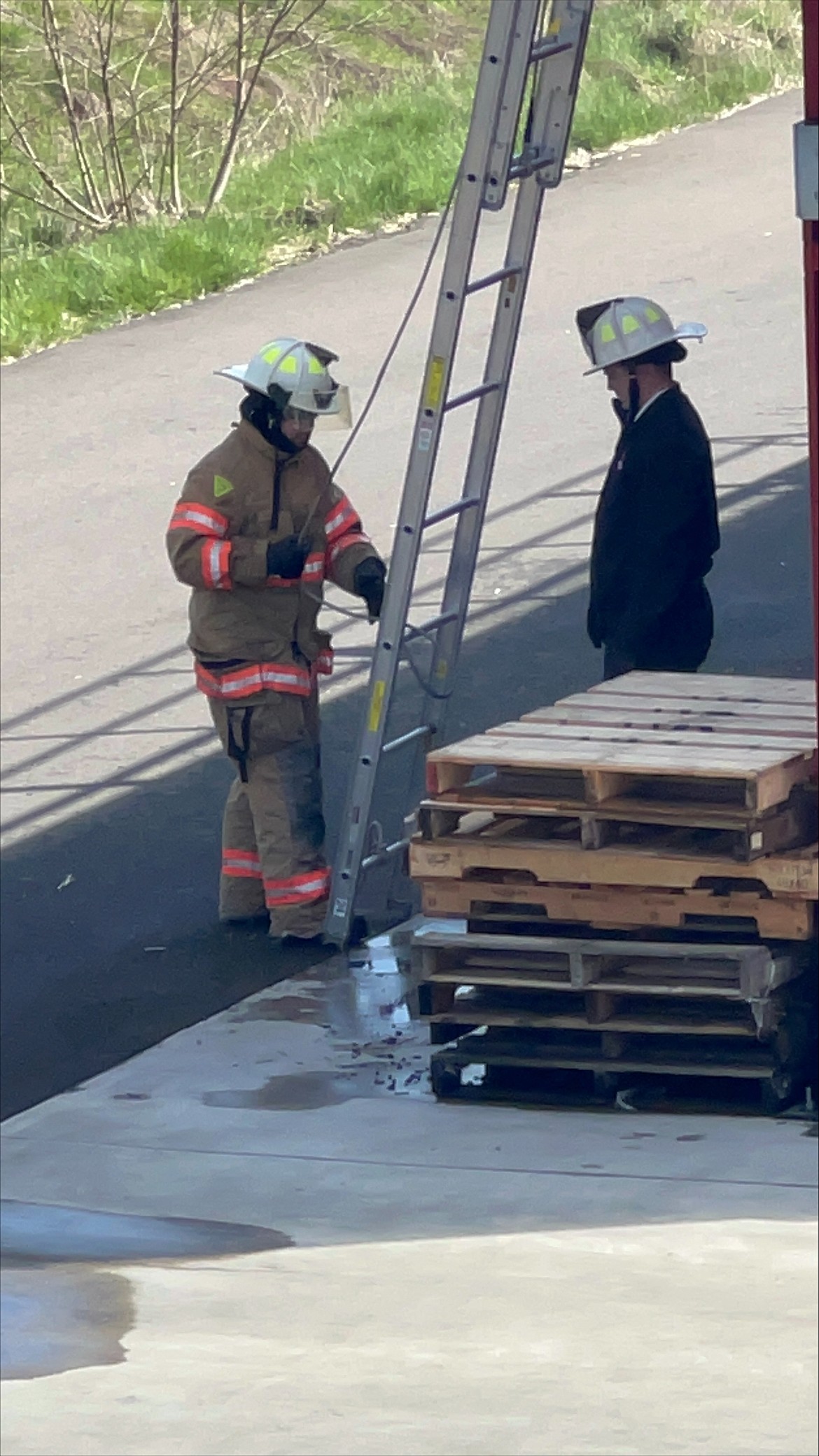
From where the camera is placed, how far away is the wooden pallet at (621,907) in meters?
6.48

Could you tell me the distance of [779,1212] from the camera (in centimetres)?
583

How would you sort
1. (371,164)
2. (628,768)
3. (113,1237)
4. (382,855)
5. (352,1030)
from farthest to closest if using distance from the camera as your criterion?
(371,164), (382,855), (352,1030), (628,768), (113,1237)

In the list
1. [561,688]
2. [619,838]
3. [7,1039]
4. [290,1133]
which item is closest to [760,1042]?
[619,838]

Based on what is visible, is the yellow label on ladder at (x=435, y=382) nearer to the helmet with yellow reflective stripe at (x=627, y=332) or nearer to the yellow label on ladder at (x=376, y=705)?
the helmet with yellow reflective stripe at (x=627, y=332)

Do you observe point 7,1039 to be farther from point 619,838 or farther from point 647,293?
point 647,293

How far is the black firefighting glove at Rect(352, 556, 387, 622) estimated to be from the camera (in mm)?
8367

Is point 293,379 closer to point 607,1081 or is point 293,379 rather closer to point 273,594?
point 273,594

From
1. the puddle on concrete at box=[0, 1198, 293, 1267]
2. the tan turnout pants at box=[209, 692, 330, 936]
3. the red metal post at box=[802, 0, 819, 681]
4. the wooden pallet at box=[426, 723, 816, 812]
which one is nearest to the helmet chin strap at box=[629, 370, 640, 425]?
the tan turnout pants at box=[209, 692, 330, 936]

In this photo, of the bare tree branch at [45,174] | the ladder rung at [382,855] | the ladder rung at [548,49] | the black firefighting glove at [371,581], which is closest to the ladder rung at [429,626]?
the black firefighting glove at [371,581]

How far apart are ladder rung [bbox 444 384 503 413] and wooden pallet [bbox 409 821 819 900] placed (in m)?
1.81

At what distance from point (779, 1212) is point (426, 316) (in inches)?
433

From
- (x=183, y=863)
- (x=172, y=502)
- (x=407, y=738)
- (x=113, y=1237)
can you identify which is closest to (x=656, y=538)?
(x=407, y=738)

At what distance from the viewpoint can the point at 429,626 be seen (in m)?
8.49

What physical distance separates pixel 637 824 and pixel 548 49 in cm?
279
